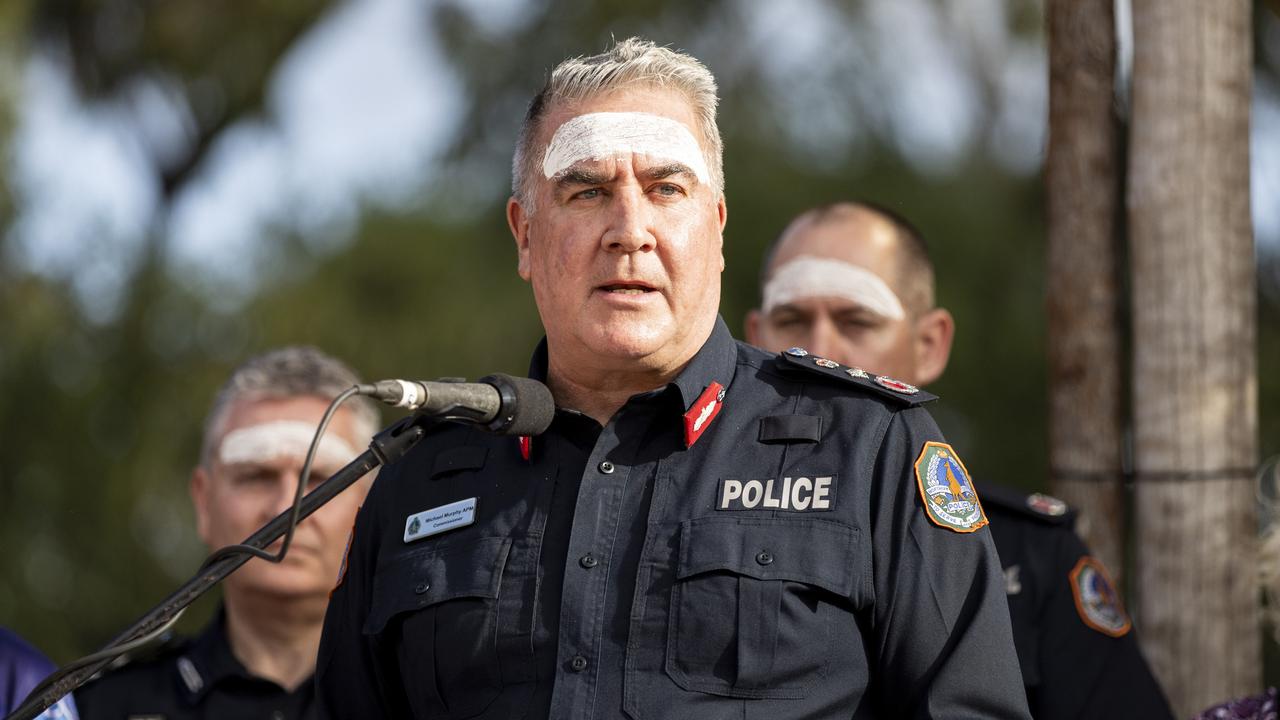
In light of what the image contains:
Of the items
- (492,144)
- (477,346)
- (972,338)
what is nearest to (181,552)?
(477,346)

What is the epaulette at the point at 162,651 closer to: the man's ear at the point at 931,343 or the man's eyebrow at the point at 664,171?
the man's ear at the point at 931,343

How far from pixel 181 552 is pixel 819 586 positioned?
9.71 m

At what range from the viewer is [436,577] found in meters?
2.73

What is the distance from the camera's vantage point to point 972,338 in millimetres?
11539

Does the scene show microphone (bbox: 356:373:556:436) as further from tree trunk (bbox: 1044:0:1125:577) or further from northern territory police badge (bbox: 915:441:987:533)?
tree trunk (bbox: 1044:0:1125:577)

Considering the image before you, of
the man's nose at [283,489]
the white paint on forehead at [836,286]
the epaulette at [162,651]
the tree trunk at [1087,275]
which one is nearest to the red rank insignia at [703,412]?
the white paint on forehead at [836,286]

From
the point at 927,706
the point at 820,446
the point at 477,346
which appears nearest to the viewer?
the point at 927,706

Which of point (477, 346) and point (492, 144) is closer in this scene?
point (477, 346)

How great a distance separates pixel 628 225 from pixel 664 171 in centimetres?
14


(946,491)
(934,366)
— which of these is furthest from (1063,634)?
(946,491)

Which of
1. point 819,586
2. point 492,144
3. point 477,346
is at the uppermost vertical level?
point 492,144

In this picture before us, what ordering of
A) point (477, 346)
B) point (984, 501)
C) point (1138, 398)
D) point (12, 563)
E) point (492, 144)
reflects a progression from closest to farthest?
point (984, 501), point (1138, 398), point (12, 563), point (477, 346), point (492, 144)

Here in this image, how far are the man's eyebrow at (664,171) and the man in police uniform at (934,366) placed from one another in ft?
5.10

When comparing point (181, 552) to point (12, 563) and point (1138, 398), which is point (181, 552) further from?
point (1138, 398)
